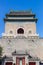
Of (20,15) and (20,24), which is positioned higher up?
(20,15)

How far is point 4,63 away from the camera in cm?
2877

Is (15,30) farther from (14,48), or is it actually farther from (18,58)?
(18,58)

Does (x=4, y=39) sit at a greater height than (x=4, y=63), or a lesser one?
greater

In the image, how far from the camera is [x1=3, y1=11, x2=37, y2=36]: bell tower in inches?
1469

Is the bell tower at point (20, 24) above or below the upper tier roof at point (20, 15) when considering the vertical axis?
below

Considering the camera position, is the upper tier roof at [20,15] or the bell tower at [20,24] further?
the upper tier roof at [20,15]

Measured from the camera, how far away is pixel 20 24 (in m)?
37.7

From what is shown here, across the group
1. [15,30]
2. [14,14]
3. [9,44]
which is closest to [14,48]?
[9,44]

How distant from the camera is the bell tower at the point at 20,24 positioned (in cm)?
3731

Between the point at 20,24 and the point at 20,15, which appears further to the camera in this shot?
the point at 20,15

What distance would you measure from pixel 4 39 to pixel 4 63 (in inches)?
265

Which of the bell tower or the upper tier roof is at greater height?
the upper tier roof

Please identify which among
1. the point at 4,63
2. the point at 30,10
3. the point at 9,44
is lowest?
the point at 4,63

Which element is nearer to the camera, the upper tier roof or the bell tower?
the bell tower
